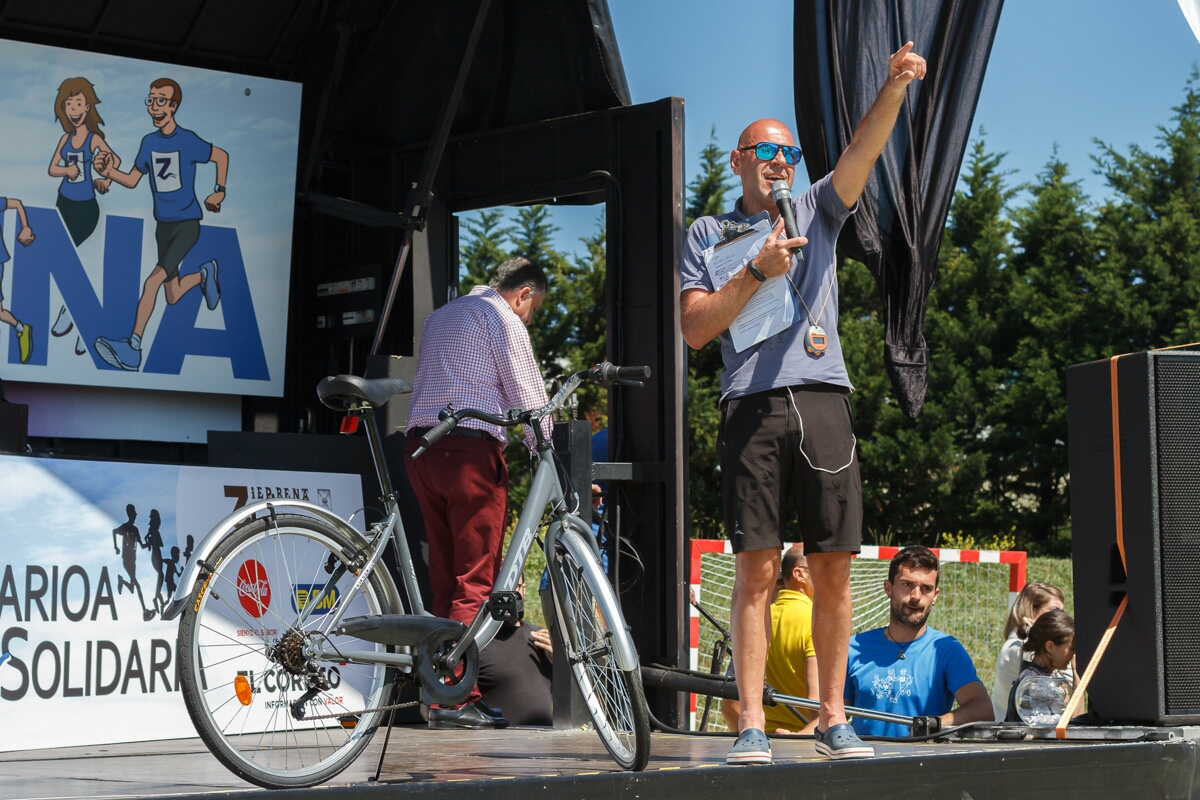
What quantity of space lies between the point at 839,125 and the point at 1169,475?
2145 mm

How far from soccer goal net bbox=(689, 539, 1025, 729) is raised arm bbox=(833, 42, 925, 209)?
171 inches

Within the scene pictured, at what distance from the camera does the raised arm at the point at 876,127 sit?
3.55 meters

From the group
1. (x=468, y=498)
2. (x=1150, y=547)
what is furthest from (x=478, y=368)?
(x=1150, y=547)

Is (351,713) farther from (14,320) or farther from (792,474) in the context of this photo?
(14,320)

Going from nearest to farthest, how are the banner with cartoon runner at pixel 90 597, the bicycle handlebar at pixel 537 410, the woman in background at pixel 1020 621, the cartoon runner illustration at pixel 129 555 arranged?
1. the bicycle handlebar at pixel 537 410
2. the banner with cartoon runner at pixel 90 597
3. the cartoon runner illustration at pixel 129 555
4. the woman in background at pixel 1020 621

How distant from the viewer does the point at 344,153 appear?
704cm

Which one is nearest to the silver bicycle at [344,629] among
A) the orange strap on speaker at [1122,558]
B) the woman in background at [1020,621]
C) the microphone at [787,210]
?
the microphone at [787,210]

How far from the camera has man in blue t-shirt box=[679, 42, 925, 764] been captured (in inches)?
141

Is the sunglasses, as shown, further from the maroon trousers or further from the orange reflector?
the orange reflector

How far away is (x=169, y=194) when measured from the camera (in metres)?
6.32

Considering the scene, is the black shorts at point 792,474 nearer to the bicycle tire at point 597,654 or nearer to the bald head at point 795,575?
the bicycle tire at point 597,654

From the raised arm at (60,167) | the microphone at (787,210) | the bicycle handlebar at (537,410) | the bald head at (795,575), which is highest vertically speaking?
the raised arm at (60,167)

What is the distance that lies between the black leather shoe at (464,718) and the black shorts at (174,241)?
255cm

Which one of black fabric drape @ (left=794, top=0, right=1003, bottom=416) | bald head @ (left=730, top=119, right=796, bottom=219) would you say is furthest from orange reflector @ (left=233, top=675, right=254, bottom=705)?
black fabric drape @ (left=794, top=0, right=1003, bottom=416)
